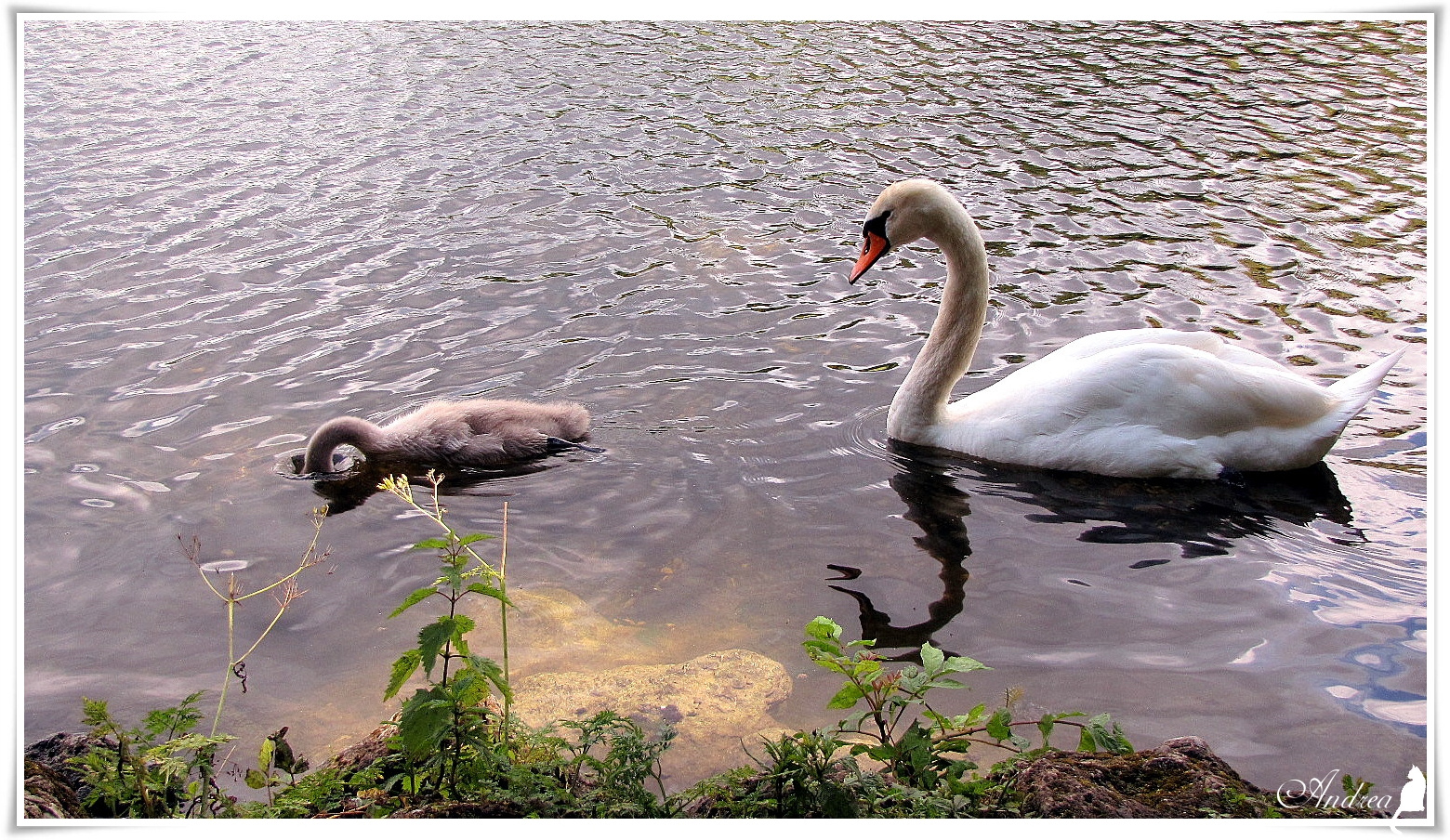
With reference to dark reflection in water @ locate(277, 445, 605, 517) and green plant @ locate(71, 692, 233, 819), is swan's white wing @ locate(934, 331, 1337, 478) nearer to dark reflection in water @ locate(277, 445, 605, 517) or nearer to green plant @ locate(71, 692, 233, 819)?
dark reflection in water @ locate(277, 445, 605, 517)

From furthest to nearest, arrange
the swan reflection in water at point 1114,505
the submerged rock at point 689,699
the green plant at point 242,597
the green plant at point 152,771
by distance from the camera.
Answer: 1. the swan reflection in water at point 1114,505
2. the submerged rock at point 689,699
3. the green plant at point 242,597
4. the green plant at point 152,771

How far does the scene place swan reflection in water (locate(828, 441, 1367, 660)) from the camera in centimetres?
527

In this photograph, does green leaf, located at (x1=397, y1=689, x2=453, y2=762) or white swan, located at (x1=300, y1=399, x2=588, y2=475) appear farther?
white swan, located at (x1=300, y1=399, x2=588, y2=475)

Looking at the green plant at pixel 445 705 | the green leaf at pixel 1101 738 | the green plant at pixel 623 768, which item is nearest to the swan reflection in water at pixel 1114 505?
the green leaf at pixel 1101 738

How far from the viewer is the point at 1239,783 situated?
3.28 m

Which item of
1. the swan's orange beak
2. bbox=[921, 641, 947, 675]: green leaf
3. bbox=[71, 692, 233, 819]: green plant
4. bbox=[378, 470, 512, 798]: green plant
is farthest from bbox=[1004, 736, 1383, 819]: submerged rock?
the swan's orange beak

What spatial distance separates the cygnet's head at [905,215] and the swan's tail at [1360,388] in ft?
7.12

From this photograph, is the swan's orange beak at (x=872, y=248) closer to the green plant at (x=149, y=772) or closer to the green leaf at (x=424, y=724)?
the green leaf at (x=424, y=724)

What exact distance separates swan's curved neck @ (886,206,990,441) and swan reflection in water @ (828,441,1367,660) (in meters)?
0.23

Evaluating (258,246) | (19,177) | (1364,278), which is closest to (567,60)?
(258,246)

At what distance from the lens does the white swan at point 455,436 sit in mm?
5961

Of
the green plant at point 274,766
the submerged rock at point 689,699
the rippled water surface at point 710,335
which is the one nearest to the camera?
the green plant at point 274,766

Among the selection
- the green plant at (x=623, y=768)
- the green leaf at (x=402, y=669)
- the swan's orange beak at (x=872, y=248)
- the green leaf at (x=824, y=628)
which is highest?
the swan's orange beak at (x=872, y=248)
